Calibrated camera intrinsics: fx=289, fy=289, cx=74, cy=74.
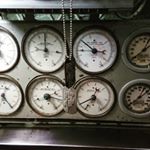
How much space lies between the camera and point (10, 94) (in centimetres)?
150

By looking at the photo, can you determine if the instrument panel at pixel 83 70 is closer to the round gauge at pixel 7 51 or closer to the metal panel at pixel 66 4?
the round gauge at pixel 7 51

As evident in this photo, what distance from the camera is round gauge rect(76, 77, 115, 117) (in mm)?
1450

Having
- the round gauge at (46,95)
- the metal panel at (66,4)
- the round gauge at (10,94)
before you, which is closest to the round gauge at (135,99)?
the round gauge at (46,95)

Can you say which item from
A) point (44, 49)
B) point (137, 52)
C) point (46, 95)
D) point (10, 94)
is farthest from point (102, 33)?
point (10, 94)

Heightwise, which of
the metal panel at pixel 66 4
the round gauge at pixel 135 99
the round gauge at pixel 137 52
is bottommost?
the round gauge at pixel 135 99

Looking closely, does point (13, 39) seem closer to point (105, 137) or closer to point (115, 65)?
point (115, 65)

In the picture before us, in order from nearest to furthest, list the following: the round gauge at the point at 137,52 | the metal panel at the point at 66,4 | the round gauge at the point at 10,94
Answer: the metal panel at the point at 66,4 < the round gauge at the point at 137,52 < the round gauge at the point at 10,94

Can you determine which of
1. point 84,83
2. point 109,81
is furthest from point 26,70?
point 109,81

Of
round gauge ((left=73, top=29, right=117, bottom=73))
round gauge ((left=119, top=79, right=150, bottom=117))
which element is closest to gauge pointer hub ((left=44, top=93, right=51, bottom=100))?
round gauge ((left=73, top=29, right=117, bottom=73))

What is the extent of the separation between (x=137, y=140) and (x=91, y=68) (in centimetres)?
41

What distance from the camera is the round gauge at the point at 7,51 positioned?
4.69ft

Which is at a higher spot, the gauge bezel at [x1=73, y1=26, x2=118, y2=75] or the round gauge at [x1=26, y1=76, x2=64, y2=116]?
the gauge bezel at [x1=73, y1=26, x2=118, y2=75]

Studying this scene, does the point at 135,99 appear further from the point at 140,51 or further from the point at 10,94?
the point at 10,94

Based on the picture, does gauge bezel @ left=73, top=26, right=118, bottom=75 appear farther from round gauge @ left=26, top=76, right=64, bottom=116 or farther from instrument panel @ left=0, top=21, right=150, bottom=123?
round gauge @ left=26, top=76, right=64, bottom=116
